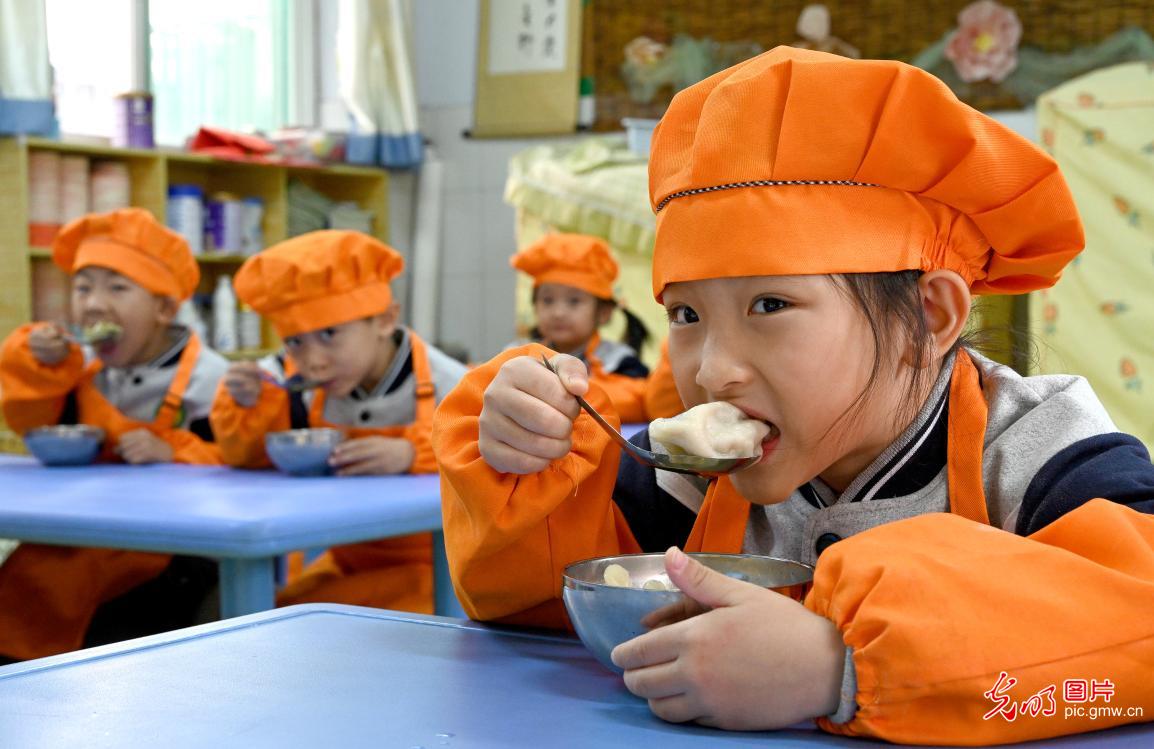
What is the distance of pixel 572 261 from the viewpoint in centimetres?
448

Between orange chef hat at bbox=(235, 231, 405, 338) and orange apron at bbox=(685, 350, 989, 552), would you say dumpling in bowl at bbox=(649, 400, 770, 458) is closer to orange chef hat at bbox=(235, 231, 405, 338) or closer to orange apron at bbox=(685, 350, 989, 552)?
orange apron at bbox=(685, 350, 989, 552)

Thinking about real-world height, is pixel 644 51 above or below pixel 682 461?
above

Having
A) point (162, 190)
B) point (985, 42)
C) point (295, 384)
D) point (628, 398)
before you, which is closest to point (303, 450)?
point (295, 384)

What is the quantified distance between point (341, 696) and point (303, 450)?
176 cm

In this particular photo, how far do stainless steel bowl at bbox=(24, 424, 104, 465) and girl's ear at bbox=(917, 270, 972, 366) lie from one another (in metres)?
2.35

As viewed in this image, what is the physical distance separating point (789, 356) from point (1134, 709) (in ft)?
1.18

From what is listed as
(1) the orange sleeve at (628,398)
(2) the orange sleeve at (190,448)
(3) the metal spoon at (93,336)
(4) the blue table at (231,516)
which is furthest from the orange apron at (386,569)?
(1) the orange sleeve at (628,398)

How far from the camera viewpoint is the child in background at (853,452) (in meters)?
0.80

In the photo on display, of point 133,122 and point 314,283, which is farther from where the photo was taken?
point 133,122

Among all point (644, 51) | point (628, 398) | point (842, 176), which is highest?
point (644, 51)

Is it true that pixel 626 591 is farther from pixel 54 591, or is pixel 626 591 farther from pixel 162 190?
pixel 162 190

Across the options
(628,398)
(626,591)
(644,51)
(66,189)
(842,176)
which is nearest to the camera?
(626,591)

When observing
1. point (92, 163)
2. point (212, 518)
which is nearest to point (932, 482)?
point (212, 518)

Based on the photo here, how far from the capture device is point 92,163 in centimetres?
482
